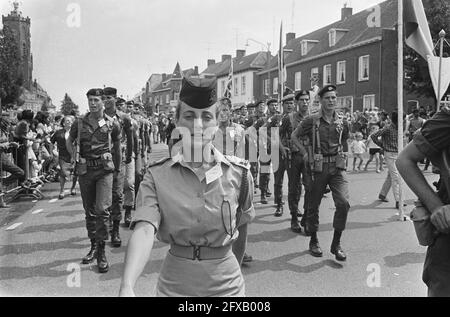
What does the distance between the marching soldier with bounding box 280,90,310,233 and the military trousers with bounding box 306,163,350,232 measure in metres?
1.14

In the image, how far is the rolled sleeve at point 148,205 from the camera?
2041 mm

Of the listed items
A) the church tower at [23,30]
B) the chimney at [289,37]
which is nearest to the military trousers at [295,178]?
the church tower at [23,30]

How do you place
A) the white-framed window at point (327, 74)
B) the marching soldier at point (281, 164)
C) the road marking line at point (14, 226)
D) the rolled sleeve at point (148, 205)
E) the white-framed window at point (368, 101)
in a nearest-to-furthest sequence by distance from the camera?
1. the rolled sleeve at point (148, 205)
2. the road marking line at point (14, 226)
3. the marching soldier at point (281, 164)
4. the white-framed window at point (368, 101)
5. the white-framed window at point (327, 74)

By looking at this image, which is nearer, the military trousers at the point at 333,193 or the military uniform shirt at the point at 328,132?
the military trousers at the point at 333,193

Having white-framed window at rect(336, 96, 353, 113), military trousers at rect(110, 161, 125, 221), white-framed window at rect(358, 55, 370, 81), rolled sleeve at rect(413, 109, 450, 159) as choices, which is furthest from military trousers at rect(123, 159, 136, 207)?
white-framed window at rect(336, 96, 353, 113)

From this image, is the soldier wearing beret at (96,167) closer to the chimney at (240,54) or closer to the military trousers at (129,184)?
the military trousers at (129,184)

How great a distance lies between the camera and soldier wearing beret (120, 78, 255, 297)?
2.13m

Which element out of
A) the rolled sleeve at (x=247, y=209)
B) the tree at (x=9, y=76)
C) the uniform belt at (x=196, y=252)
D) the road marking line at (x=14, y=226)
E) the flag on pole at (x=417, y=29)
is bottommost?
the road marking line at (x=14, y=226)

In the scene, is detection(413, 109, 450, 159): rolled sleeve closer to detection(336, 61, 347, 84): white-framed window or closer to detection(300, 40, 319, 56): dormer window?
detection(336, 61, 347, 84): white-framed window

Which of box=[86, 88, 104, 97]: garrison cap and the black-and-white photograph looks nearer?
the black-and-white photograph

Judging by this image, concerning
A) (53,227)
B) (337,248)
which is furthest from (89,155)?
(337,248)

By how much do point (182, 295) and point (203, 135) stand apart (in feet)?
2.37

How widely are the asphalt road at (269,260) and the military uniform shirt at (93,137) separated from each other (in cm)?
128

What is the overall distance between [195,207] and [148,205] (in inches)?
8.1
